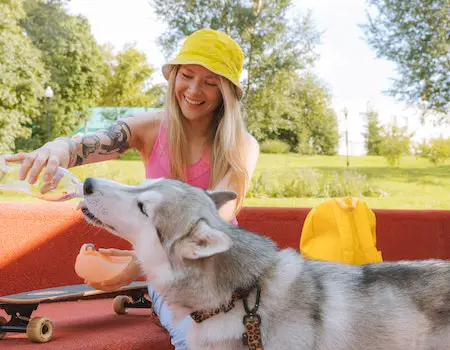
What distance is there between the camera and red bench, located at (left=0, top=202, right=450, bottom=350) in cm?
314

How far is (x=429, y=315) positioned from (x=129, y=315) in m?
2.38

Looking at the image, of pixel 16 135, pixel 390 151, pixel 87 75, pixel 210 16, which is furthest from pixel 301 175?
pixel 87 75

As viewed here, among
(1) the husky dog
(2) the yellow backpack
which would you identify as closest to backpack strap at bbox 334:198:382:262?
(2) the yellow backpack

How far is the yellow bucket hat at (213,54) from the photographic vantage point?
2.68 meters

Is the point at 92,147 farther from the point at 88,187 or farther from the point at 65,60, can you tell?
the point at 65,60

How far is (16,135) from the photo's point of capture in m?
18.4

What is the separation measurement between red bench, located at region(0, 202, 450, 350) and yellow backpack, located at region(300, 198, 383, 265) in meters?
1.00

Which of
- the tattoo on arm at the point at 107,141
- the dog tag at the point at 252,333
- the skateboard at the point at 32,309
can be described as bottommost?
the skateboard at the point at 32,309

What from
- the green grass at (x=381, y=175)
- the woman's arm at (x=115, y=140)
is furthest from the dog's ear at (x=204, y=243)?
the green grass at (x=381, y=175)

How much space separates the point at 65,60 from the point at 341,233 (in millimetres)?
22338

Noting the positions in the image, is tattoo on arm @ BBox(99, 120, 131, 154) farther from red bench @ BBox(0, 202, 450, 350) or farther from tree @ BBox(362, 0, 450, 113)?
tree @ BBox(362, 0, 450, 113)

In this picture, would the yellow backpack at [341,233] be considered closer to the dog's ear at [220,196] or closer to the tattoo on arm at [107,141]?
the dog's ear at [220,196]

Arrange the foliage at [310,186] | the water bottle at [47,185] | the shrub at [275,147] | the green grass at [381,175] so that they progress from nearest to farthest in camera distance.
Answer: the water bottle at [47,185]
the green grass at [381,175]
the foliage at [310,186]
the shrub at [275,147]

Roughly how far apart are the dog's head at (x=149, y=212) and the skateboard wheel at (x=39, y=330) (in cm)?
121
